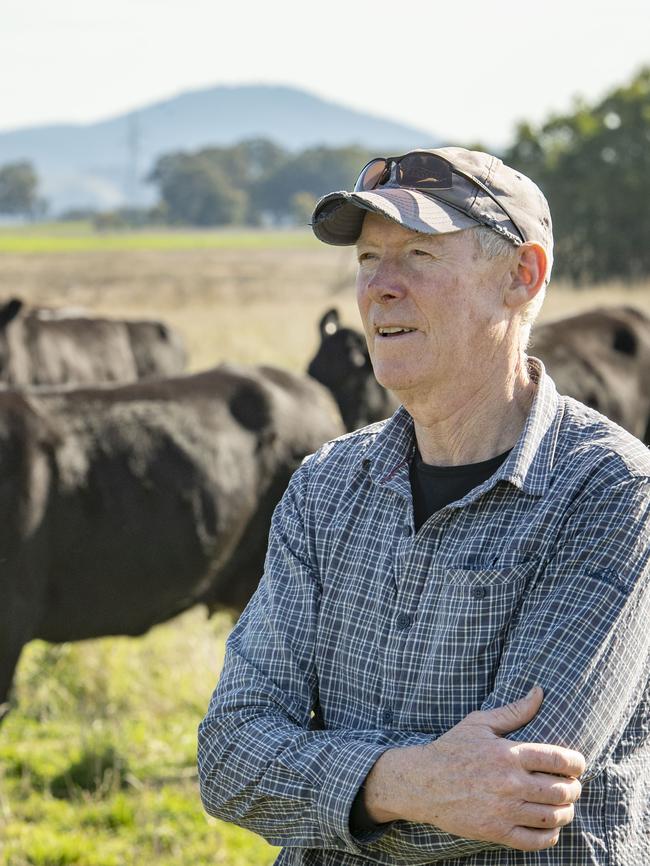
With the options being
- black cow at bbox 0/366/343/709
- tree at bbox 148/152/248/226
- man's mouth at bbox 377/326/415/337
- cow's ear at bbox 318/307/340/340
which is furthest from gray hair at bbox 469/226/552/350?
tree at bbox 148/152/248/226

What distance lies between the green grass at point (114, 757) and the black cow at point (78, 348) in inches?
163

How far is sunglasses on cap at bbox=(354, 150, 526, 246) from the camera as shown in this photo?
2.36 meters

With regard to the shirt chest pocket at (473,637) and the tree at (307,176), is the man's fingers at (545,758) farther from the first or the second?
the tree at (307,176)

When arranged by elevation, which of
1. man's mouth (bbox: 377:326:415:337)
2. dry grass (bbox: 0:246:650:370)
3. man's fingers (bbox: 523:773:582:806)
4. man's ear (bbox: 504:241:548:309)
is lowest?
dry grass (bbox: 0:246:650:370)

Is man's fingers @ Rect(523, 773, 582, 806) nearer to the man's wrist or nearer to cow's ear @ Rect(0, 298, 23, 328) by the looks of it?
the man's wrist

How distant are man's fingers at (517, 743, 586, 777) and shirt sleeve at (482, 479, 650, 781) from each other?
30 millimetres

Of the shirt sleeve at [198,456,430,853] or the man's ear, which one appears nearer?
the shirt sleeve at [198,456,430,853]

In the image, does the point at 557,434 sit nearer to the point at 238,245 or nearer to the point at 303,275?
the point at 303,275

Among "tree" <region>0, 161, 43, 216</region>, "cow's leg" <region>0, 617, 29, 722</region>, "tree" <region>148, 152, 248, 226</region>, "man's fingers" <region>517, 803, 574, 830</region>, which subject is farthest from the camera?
"tree" <region>0, 161, 43, 216</region>

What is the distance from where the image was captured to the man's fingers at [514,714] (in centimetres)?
204

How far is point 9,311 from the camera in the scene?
11.2m

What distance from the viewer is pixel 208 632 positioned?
Answer: 24.8ft

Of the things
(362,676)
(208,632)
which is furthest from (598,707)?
(208,632)

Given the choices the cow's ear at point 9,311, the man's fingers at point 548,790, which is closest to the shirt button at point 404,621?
the man's fingers at point 548,790
